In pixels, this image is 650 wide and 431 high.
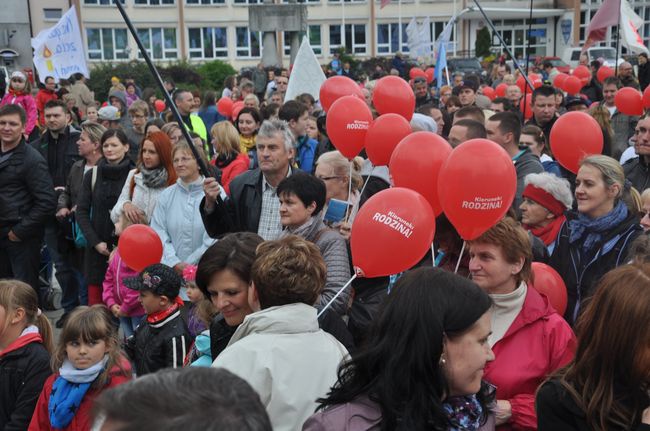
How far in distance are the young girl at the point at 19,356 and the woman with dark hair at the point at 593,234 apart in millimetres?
2741

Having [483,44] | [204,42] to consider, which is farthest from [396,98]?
[204,42]

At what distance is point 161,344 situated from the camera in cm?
455

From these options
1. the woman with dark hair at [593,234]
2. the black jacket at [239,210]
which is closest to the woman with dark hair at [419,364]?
the woman with dark hair at [593,234]

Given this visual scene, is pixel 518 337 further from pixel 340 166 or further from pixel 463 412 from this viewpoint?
A: pixel 340 166

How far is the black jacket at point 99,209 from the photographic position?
6.74 m

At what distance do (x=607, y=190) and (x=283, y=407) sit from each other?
2527mm

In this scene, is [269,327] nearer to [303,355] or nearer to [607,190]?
[303,355]

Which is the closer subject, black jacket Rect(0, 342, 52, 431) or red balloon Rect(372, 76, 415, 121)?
black jacket Rect(0, 342, 52, 431)

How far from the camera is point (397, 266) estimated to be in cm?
389

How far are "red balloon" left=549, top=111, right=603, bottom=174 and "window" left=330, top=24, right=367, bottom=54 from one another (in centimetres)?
4684

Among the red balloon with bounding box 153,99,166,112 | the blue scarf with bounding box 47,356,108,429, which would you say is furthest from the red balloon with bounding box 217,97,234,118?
the blue scarf with bounding box 47,356,108,429

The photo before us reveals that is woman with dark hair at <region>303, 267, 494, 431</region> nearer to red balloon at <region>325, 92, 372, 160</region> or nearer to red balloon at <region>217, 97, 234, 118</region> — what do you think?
red balloon at <region>325, 92, 372, 160</region>

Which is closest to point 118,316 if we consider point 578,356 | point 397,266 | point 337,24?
point 397,266

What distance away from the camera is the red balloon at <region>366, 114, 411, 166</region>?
232 inches
